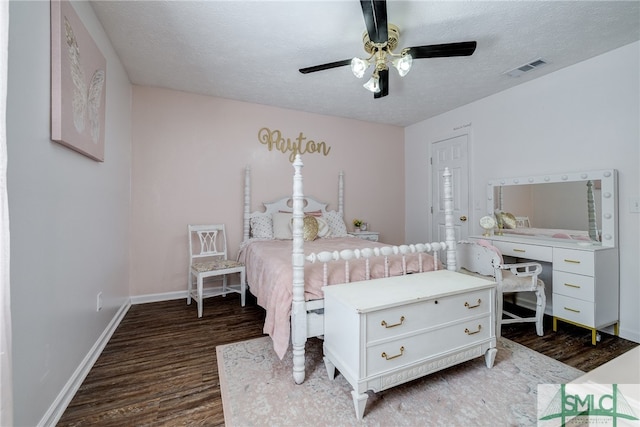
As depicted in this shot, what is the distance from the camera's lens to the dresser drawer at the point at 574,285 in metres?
2.22

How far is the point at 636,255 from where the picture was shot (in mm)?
2266

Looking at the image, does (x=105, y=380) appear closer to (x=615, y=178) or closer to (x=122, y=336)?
(x=122, y=336)

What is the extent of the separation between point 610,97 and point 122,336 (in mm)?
4688

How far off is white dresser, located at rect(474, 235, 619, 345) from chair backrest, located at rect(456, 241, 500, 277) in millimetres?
708

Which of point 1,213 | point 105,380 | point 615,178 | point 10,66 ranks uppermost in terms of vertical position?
point 10,66

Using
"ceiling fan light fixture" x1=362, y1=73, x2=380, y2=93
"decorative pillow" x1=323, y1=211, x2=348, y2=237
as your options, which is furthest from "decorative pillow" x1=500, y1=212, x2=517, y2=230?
"ceiling fan light fixture" x1=362, y1=73, x2=380, y2=93

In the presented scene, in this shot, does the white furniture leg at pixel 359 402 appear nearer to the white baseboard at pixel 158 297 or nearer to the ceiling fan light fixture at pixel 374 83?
the ceiling fan light fixture at pixel 374 83

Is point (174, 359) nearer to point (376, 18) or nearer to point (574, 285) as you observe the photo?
point (376, 18)

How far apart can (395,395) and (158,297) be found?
281 cm

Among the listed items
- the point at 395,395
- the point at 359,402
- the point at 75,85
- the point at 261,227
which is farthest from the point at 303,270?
the point at 261,227

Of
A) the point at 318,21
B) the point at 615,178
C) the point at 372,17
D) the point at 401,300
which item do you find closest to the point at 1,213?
the point at 401,300

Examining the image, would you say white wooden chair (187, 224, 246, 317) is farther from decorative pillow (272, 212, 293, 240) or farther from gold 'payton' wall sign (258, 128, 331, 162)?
gold 'payton' wall sign (258, 128, 331, 162)

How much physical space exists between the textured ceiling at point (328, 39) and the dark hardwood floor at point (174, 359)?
2.47 m

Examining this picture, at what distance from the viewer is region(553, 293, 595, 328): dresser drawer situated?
2.21 metres
